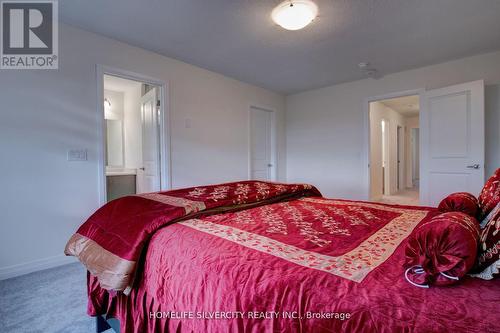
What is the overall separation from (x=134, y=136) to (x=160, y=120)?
1.50 m

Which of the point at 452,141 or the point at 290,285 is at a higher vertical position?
the point at 452,141

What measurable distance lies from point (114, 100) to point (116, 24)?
2.43 m

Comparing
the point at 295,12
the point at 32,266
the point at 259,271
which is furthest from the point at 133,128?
the point at 259,271

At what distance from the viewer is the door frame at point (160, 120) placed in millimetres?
2699

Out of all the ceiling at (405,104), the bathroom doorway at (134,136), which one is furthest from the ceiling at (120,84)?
the ceiling at (405,104)

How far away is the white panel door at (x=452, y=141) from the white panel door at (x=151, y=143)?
374 centimetres

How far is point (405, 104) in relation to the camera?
6.36 m

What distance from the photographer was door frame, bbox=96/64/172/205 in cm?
270

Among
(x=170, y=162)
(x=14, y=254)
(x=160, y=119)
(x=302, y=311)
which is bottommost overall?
(x=14, y=254)

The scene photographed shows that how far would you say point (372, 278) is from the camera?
73 cm

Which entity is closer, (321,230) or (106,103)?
(321,230)

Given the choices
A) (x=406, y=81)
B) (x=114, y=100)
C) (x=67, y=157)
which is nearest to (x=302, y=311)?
(x=67, y=157)

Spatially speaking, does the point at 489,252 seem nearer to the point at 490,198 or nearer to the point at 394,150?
the point at 490,198

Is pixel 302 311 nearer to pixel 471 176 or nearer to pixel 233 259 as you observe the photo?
pixel 233 259
